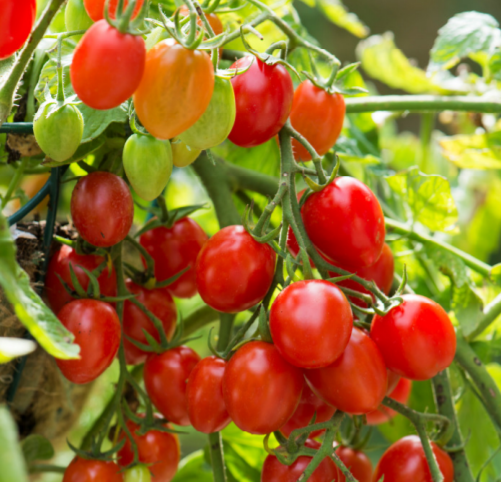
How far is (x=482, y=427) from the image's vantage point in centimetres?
51

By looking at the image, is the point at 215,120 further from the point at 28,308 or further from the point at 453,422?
the point at 453,422

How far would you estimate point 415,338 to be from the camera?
320mm

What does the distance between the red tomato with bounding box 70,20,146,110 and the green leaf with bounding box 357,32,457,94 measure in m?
0.50

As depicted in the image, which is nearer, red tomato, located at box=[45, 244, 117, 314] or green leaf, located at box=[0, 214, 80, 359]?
green leaf, located at box=[0, 214, 80, 359]

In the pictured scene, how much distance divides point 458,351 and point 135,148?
0.28 meters

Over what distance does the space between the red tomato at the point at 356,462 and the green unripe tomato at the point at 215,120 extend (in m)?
0.25

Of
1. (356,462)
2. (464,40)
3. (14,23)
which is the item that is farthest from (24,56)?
(464,40)

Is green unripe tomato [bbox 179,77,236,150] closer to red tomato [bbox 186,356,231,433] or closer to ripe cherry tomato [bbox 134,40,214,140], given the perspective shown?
ripe cherry tomato [bbox 134,40,214,140]

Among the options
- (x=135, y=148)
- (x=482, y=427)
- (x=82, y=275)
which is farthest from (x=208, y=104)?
(x=482, y=427)

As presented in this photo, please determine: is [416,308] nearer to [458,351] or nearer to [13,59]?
[458,351]

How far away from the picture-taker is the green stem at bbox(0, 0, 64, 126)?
26cm

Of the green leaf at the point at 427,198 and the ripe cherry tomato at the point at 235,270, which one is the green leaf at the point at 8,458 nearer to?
the ripe cherry tomato at the point at 235,270

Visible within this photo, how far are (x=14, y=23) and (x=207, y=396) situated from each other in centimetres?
22

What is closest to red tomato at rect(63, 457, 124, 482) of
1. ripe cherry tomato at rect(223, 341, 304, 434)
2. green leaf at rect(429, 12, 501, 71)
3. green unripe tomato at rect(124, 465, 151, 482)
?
green unripe tomato at rect(124, 465, 151, 482)
